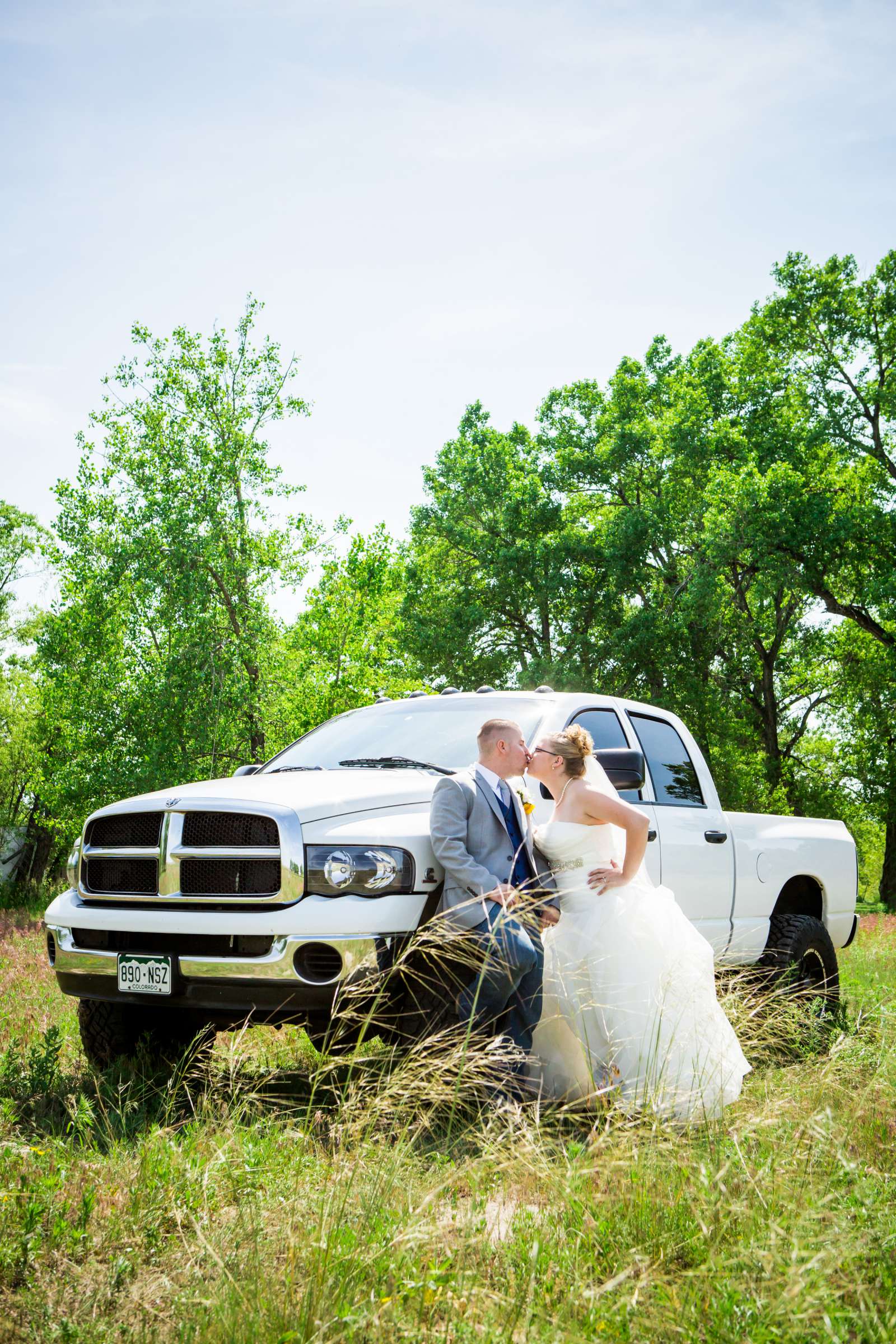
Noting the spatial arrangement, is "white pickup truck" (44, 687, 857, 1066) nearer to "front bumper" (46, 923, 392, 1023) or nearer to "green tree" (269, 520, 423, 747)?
"front bumper" (46, 923, 392, 1023)

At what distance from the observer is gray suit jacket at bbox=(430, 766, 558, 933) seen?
13.7 ft

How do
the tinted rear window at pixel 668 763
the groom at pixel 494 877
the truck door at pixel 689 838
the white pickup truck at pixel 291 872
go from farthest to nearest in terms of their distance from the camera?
the tinted rear window at pixel 668 763 → the truck door at pixel 689 838 → the white pickup truck at pixel 291 872 → the groom at pixel 494 877

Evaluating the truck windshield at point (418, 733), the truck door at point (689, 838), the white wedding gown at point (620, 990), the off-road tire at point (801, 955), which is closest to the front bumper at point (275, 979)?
the white wedding gown at point (620, 990)

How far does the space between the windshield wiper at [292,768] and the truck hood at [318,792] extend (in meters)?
0.31

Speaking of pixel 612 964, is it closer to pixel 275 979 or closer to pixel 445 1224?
pixel 275 979

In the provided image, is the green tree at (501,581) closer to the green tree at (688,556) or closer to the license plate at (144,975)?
the green tree at (688,556)

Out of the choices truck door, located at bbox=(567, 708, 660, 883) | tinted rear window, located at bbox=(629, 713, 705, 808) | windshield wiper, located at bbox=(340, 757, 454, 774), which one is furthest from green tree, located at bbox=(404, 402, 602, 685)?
windshield wiper, located at bbox=(340, 757, 454, 774)

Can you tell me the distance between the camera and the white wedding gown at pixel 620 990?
14.7 feet

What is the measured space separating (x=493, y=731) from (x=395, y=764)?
2.32 feet

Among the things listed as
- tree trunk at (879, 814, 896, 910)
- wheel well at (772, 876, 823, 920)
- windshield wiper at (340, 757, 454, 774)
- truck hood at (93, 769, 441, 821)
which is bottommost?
tree trunk at (879, 814, 896, 910)

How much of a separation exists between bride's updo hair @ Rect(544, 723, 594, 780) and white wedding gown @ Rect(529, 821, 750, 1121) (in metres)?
0.26

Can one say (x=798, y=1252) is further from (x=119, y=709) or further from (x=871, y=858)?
(x=871, y=858)

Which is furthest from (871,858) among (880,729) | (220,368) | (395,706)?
(395,706)

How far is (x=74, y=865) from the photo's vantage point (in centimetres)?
509
